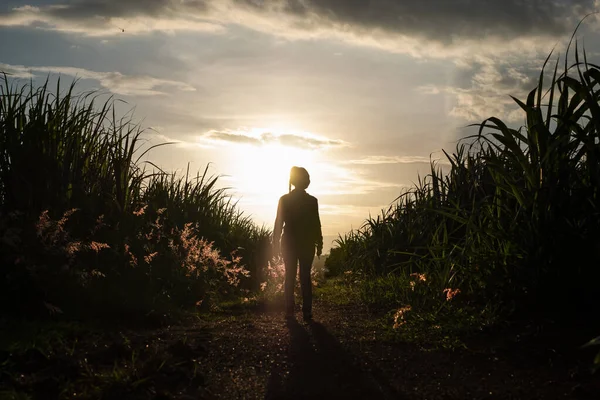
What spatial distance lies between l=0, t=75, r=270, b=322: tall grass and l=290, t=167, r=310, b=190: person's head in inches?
66.3

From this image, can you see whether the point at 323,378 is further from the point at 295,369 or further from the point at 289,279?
the point at 289,279

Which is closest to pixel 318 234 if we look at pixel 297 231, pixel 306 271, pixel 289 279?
pixel 297 231

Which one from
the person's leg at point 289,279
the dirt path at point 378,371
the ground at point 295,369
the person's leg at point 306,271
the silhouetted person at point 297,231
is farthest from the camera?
the silhouetted person at point 297,231

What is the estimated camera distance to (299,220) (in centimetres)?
862

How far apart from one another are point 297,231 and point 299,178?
31.8 inches

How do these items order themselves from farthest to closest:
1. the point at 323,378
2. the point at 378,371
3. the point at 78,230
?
the point at 78,230 < the point at 378,371 < the point at 323,378

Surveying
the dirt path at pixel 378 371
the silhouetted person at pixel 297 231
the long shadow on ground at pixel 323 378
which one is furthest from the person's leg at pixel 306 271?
the long shadow on ground at pixel 323 378

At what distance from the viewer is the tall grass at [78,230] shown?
20.1ft

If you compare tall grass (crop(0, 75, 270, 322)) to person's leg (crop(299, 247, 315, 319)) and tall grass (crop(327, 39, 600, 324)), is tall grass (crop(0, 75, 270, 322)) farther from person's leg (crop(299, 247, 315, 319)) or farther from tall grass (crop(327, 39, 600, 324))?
tall grass (crop(327, 39, 600, 324))

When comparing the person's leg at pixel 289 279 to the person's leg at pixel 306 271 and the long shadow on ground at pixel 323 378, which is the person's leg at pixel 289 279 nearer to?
the person's leg at pixel 306 271

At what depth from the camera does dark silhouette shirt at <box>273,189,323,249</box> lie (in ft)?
28.3

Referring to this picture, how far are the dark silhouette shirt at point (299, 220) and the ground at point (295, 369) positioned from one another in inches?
105

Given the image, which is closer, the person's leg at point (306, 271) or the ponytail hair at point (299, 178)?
the person's leg at point (306, 271)

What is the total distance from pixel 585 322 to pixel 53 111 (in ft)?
21.5
